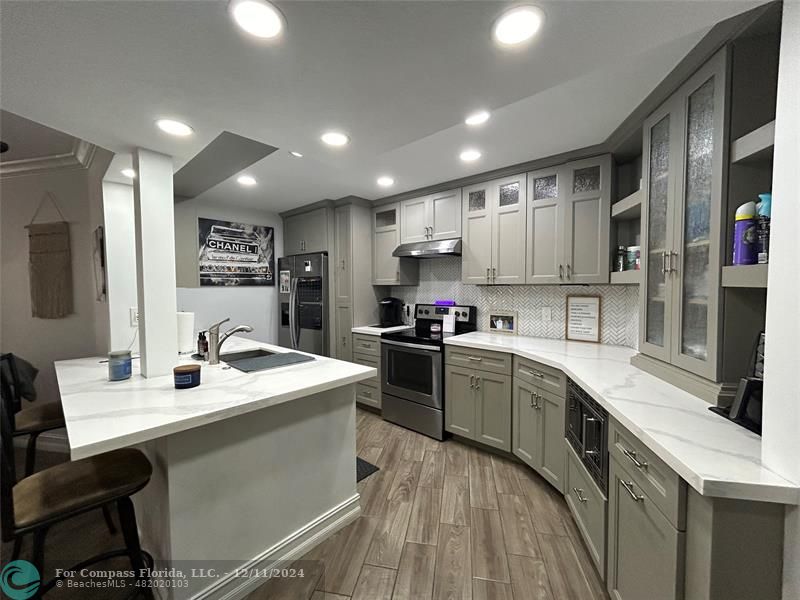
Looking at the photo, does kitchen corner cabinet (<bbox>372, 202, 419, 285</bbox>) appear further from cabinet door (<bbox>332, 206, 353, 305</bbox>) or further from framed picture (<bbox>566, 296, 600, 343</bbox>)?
→ framed picture (<bbox>566, 296, 600, 343</bbox>)

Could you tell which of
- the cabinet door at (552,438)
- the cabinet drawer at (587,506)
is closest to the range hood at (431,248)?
the cabinet door at (552,438)

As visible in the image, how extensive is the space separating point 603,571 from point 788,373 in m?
1.17

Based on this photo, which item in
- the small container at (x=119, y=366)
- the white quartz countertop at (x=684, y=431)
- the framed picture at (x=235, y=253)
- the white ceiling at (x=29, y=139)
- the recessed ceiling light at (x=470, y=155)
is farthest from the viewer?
the framed picture at (x=235, y=253)

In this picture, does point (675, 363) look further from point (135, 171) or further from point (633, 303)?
point (135, 171)

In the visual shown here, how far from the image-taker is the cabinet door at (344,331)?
141 inches

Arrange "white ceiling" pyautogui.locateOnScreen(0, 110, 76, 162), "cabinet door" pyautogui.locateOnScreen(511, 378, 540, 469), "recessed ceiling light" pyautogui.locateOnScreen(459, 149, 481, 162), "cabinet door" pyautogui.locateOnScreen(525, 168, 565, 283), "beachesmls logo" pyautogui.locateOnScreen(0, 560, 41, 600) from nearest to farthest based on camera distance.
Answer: "beachesmls logo" pyautogui.locateOnScreen(0, 560, 41, 600) → "white ceiling" pyautogui.locateOnScreen(0, 110, 76, 162) → "cabinet door" pyautogui.locateOnScreen(511, 378, 540, 469) → "recessed ceiling light" pyautogui.locateOnScreen(459, 149, 481, 162) → "cabinet door" pyautogui.locateOnScreen(525, 168, 565, 283)

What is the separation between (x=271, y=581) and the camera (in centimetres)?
148

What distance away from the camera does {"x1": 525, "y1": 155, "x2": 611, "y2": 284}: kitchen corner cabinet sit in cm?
227

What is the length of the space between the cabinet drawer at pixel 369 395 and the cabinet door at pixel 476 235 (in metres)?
1.53

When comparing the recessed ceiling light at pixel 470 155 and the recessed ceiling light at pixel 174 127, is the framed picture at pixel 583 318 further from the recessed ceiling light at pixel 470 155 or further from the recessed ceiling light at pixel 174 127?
the recessed ceiling light at pixel 174 127

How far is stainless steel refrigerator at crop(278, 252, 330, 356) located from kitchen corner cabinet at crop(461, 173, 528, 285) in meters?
1.75

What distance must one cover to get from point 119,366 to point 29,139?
2163 mm

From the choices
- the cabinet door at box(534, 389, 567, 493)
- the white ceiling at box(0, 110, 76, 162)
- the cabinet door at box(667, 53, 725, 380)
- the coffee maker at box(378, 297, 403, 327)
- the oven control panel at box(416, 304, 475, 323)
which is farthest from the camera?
the coffee maker at box(378, 297, 403, 327)


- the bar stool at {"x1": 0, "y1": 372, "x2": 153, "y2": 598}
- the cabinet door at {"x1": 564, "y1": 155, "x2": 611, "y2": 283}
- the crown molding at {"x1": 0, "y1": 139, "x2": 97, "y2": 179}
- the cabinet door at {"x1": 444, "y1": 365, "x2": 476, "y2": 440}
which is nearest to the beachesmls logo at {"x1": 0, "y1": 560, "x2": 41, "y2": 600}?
the bar stool at {"x1": 0, "y1": 372, "x2": 153, "y2": 598}
